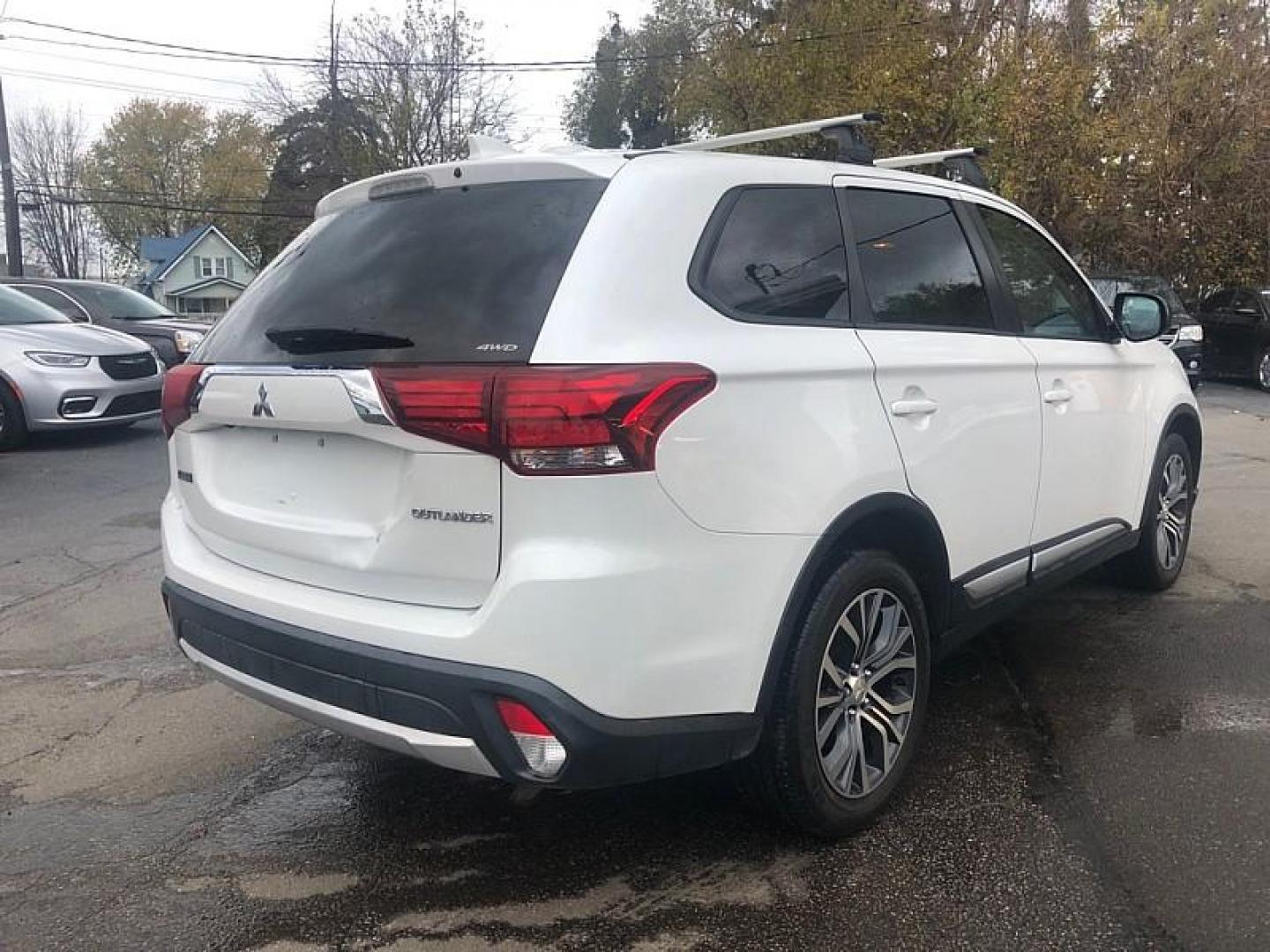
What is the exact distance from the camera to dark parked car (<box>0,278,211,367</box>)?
12.2 m

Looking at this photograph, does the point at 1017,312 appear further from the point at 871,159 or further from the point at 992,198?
the point at 871,159

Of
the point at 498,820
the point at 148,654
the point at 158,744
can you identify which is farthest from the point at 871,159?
the point at 148,654

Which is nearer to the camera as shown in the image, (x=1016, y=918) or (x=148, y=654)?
(x=1016, y=918)

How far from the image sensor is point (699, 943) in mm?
2537

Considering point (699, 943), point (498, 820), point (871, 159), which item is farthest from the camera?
point (871, 159)

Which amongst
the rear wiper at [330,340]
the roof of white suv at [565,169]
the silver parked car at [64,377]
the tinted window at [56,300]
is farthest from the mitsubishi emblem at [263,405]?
the tinted window at [56,300]

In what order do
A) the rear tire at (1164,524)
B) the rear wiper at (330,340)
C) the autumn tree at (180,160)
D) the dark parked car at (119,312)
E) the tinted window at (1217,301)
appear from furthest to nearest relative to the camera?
the autumn tree at (180,160)
the tinted window at (1217,301)
the dark parked car at (119,312)
the rear tire at (1164,524)
the rear wiper at (330,340)

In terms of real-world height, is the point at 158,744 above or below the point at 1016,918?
below

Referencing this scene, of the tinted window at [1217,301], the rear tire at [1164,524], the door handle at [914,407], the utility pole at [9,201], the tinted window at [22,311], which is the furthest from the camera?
the utility pole at [9,201]

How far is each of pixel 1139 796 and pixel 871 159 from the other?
2.21 meters

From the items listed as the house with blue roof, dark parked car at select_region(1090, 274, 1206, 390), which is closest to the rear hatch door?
dark parked car at select_region(1090, 274, 1206, 390)

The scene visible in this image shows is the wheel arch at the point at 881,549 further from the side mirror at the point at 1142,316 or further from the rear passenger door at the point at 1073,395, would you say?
the side mirror at the point at 1142,316

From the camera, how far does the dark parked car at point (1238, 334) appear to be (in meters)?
16.1

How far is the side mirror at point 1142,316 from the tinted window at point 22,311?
9549mm
